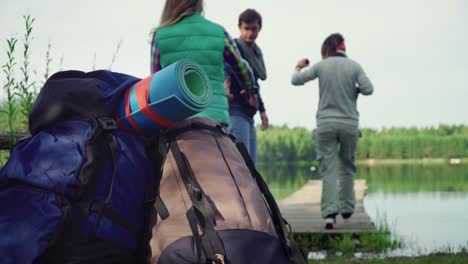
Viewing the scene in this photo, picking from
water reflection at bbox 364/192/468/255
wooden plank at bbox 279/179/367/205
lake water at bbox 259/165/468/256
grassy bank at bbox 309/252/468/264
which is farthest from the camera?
wooden plank at bbox 279/179/367/205

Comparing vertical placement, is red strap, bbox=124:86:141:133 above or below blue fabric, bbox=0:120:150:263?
above

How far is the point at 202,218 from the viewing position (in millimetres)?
2725

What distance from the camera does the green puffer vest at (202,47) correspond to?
421cm

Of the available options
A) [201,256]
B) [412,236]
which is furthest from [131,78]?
[412,236]

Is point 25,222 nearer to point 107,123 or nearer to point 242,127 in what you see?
point 107,123

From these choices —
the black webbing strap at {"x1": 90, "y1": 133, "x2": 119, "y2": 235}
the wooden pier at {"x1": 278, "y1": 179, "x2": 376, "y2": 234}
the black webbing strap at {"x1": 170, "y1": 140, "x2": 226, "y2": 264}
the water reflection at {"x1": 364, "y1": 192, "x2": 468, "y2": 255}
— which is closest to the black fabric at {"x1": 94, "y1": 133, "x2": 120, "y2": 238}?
the black webbing strap at {"x1": 90, "y1": 133, "x2": 119, "y2": 235}

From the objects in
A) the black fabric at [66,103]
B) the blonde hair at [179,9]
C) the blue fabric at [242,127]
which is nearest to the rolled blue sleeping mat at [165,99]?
the black fabric at [66,103]

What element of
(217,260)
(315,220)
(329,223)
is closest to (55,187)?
(217,260)

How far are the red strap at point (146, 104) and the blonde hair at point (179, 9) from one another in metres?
1.47

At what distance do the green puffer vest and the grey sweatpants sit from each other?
2967mm

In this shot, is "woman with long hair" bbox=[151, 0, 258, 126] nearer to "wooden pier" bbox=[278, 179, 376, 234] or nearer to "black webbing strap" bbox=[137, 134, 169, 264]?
"black webbing strap" bbox=[137, 134, 169, 264]

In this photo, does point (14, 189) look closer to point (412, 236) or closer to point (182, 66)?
point (182, 66)

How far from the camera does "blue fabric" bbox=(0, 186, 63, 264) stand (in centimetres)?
260

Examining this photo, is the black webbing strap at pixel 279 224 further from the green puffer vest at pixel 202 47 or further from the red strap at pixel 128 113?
the green puffer vest at pixel 202 47
